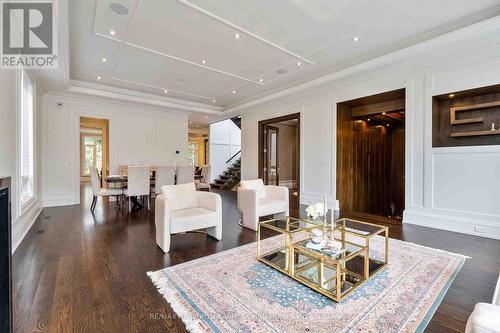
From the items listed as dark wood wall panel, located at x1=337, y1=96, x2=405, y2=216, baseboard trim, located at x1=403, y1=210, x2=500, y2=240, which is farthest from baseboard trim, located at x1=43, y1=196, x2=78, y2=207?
baseboard trim, located at x1=403, y1=210, x2=500, y2=240

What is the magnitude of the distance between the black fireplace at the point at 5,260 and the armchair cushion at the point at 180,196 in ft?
6.94

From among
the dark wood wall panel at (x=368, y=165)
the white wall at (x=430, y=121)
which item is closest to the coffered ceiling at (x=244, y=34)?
the white wall at (x=430, y=121)

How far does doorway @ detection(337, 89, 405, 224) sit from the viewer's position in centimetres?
517

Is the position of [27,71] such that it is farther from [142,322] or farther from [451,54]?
[451,54]

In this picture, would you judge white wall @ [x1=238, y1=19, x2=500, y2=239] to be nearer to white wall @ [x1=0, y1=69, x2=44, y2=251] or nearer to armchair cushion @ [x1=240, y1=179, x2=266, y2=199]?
armchair cushion @ [x1=240, y1=179, x2=266, y2=199]

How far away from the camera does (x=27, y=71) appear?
13.5 ft

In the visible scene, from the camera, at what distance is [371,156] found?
6285mm

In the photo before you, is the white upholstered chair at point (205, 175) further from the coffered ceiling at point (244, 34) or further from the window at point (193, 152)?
the window at point (193, 152)

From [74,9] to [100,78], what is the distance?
9.10 ft

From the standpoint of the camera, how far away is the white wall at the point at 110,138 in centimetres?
584

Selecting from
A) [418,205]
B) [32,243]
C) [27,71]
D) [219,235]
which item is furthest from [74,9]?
[418,205]

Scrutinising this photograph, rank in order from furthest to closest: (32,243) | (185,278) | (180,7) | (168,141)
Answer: (168,141)
(32,243)
(180,7)
(185,278)

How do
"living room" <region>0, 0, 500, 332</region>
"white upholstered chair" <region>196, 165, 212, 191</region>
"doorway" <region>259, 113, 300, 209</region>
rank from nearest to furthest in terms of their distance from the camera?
"living room" <region>0, 0, 500, 332</region>, "doorway" <region>259, 113, 300, 209</region>, "white upholstered chair" <region>196, 165, 212, 191</region>

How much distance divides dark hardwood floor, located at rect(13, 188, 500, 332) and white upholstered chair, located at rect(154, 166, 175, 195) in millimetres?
1611
